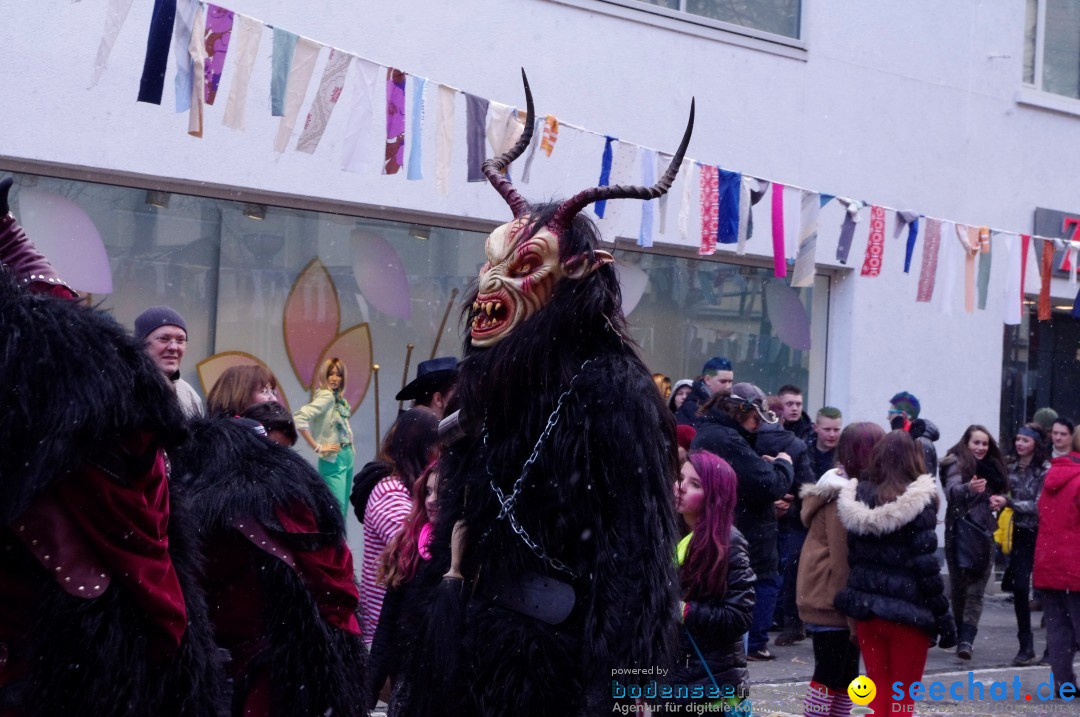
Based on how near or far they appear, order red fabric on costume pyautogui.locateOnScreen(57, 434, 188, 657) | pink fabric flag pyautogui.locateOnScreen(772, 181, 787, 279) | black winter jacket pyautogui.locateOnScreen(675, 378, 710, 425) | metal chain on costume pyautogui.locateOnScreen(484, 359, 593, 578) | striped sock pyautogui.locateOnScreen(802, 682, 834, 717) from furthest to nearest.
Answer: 1. pink fabric flag pyautogui.locateOnScreen(772, 181, 787, 279)
2. black winter jacket pyautogui.locateOnScreen(675, 378, 710, 425)
3. striped sock pyautogui.locateOnScreen(802, 682, 834, 717)
4. metal chain on costume pyautogui.locateOnScreen(484, 359, 593, 578)
5. red fabric on costume pyautogui.locateOnScreen(57, 434, 188, 657)

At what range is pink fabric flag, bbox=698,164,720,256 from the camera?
9.49 meters

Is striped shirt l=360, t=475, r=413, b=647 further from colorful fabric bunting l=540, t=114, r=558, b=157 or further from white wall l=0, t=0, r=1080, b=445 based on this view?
white wall l=0, t=0, r=1080, b=445

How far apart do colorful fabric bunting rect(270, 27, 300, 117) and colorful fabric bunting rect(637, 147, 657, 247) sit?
2542mm

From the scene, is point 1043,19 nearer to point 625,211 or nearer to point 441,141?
point 625,211

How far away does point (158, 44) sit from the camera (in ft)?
21.4

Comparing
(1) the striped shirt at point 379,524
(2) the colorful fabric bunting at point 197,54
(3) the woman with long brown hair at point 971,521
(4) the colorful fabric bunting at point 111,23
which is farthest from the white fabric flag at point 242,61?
(3) the woman with long brown hair at point 971,521

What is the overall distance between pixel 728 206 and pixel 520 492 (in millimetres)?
6361

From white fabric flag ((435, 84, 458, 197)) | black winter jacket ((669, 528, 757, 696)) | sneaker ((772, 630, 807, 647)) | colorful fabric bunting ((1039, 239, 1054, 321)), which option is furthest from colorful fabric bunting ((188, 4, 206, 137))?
colorful fabric bunting ((1039, 239, 1054, 321))

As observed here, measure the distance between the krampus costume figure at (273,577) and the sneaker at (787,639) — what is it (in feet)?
20.3

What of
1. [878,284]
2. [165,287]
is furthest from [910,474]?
[878,284]

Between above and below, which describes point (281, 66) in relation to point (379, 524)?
above

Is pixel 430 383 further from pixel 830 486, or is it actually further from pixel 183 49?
pixel 183 49

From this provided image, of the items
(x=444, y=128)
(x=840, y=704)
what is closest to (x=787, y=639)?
(x=840, y=704)

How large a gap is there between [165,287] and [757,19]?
599 cm
